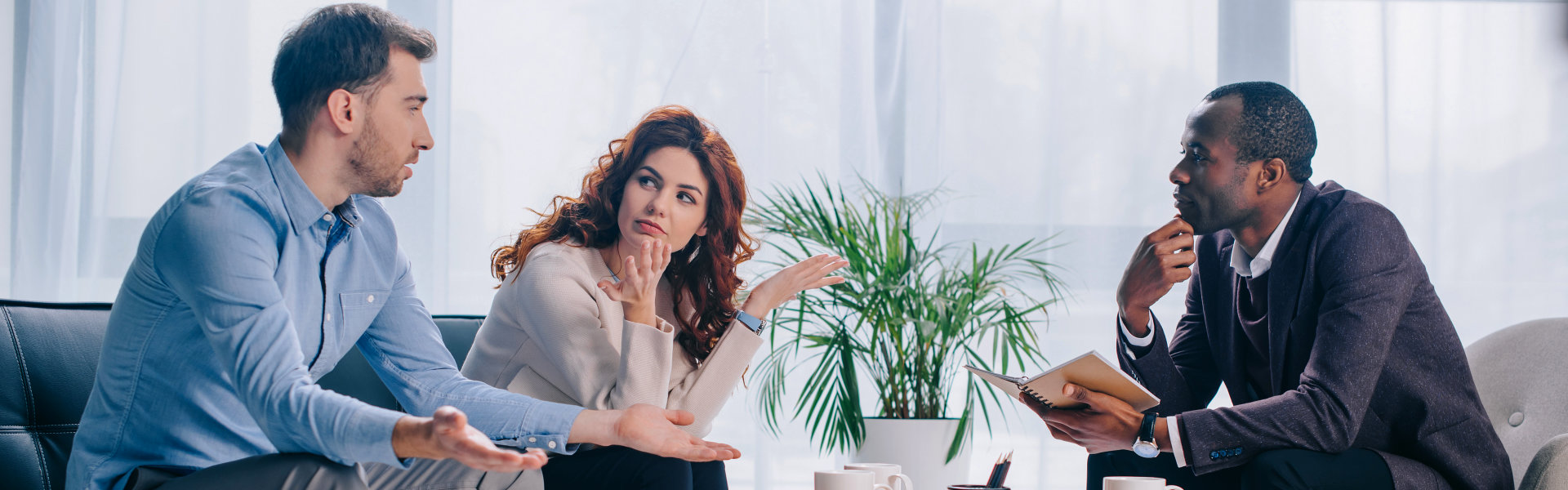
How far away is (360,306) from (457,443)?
0.51 m

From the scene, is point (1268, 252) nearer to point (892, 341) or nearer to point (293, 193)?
point (892, 341)

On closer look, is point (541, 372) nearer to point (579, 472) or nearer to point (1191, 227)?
point (579, 472)

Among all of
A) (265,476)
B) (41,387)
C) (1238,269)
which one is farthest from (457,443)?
(1238,269)

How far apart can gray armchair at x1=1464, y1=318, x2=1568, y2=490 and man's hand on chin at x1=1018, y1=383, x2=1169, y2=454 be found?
0.59 meters

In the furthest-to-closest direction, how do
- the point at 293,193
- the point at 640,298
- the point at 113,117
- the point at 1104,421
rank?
1. the point at 113,117
2. the point at 640,298
3. the point at 1104,421
4. the point at 293,193

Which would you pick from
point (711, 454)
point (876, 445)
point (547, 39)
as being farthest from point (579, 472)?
point (547, 39)

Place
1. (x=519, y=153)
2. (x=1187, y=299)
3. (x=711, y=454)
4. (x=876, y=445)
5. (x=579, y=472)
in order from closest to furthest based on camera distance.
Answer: (x=711, y=454), (x=579, y=472), (x=1187, y=299), (x=876, y=445), (x=519, y=153)

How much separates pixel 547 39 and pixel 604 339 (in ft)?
4.96

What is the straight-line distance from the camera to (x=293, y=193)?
1226mm

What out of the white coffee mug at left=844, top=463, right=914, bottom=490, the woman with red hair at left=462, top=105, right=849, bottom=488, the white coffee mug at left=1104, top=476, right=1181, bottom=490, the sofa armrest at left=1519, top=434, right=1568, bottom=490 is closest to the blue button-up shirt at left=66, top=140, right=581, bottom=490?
the woman with red hair at left=462, top=105, right=849, bottom=488

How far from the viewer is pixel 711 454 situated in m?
1.28

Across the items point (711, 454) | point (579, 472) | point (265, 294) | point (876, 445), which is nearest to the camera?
point (265, 294)

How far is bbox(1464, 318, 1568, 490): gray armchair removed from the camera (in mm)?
1624

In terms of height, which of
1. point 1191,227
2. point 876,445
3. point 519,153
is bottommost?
point 876,445
